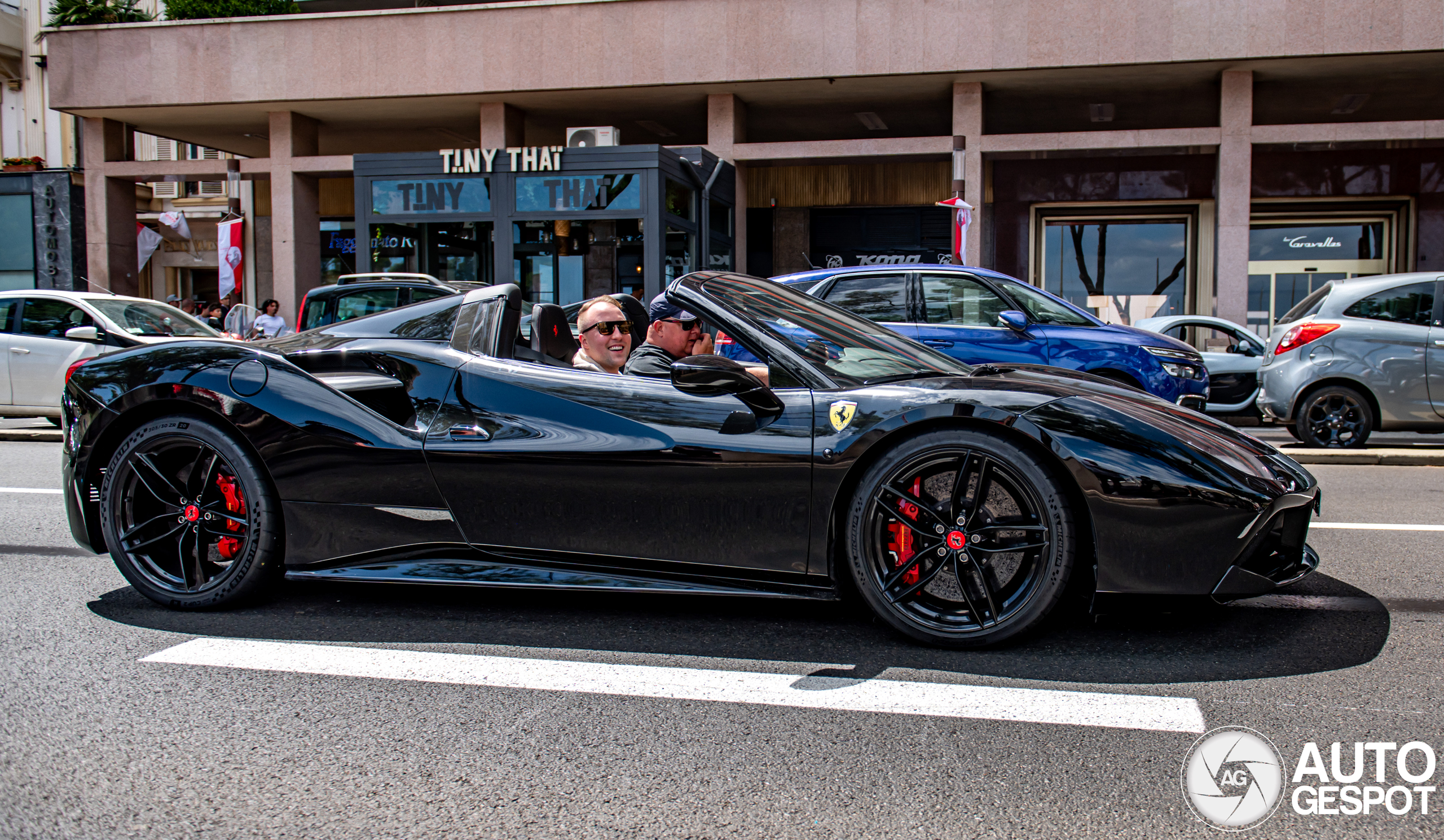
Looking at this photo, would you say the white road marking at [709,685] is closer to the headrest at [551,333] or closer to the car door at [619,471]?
the car door at [619,471]

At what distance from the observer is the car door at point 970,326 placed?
8.16 meters

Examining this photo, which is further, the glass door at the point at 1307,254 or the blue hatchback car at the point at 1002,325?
the glass door at the point at 1307,254

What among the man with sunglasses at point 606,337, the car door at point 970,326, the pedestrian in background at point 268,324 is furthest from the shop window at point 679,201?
the man with sunglasses at point 606,337

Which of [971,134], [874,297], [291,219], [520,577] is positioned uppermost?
[971,134]

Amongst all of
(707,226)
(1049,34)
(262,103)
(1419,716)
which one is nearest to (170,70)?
(262,103)

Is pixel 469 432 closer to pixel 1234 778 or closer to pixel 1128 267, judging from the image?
pixel 1234 778

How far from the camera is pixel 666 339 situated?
3930 mm

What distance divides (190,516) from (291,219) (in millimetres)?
17076

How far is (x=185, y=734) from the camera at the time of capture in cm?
258

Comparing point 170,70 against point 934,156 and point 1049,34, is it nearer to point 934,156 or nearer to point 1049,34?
point 934,156

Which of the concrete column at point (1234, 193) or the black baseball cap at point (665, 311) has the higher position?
the concrete column at point (1234, 193)

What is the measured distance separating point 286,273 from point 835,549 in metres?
18.4

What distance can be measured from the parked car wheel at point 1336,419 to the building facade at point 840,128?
7399 millimetres

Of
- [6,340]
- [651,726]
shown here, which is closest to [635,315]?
[651,726]
